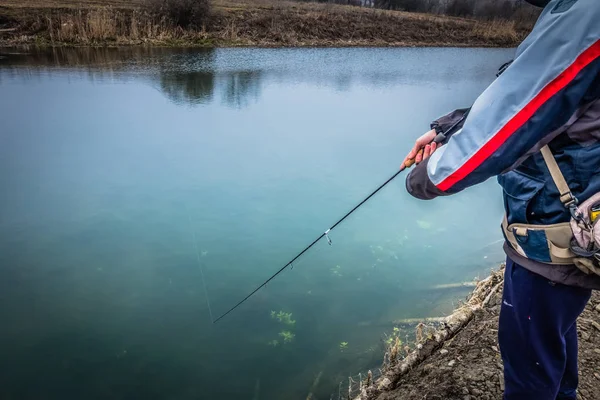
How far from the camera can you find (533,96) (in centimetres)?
83

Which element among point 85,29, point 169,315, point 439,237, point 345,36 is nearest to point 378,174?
point 439,237

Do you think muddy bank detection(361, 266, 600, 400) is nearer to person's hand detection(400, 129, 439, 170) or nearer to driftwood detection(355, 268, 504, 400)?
driftwood detection(355, 268, 504, 400)

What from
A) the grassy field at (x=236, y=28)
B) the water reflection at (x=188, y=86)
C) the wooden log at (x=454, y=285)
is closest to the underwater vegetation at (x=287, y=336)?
the wooden log at (x=454, y=285)

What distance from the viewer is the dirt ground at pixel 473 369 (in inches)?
66.5

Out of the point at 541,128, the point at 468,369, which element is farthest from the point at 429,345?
the point at 541,128

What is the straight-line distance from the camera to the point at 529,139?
2.87ft

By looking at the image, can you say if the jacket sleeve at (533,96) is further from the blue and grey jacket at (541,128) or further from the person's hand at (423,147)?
the person's hand at (423,147)

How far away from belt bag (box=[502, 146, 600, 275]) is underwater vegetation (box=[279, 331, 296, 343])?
1.87 m

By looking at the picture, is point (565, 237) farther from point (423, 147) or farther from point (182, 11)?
point (182, 11)

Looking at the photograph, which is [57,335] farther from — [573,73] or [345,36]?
[345,36]

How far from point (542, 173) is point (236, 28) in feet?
49.8

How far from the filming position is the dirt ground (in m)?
1.69

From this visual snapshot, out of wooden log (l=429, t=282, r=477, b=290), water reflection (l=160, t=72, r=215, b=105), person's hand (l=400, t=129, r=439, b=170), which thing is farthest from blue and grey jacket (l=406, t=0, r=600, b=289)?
water reflection (l=160, t=72, r=215, b=105)

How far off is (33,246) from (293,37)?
1379cm
